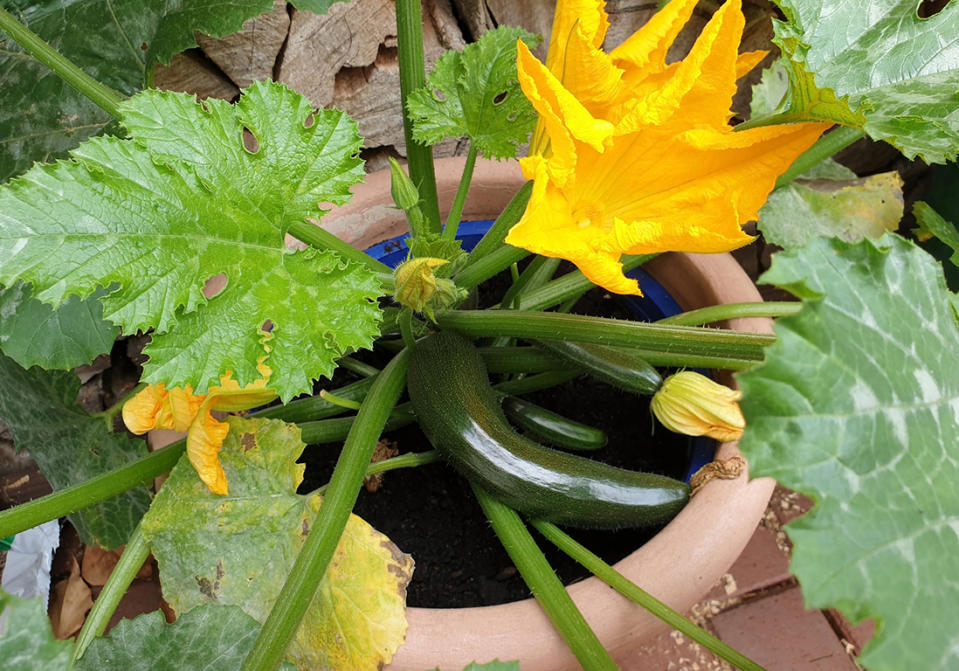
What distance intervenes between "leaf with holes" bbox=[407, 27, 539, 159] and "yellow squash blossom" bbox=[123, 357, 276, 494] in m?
0.38

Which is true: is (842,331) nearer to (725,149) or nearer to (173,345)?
(725,149)

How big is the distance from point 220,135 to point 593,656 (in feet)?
2.19

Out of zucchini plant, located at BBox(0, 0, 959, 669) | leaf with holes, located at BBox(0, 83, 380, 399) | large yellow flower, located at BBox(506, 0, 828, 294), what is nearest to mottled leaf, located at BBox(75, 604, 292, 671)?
zucchini plant, located at BBox(0, 0, 959, 669)

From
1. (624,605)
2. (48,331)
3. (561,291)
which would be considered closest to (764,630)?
(624,605)

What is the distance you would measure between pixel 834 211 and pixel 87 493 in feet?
3.88

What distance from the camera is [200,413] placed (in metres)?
0.88

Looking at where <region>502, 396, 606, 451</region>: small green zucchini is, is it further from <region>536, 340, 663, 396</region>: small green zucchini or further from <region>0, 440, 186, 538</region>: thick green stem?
<region>0, 440, 186, 538</region>: thick green stem

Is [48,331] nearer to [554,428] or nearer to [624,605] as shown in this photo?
[554,428]

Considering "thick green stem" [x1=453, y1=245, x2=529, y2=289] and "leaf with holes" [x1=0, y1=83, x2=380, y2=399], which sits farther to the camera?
"thick green stem" [x1=453, y1=245, x2=529, y2=289]

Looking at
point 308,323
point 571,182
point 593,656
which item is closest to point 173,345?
point 308,323

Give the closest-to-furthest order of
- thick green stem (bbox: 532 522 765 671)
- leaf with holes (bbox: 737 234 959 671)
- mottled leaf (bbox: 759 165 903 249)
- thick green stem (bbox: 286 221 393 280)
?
leaf with holes (bbox: 737 234 959 671) < thick green stem (bbox: 532 522 765 671) < thick green stem (bbox: 286 221 393 280) < mottled leaf (bbox: 759 165 903 249)

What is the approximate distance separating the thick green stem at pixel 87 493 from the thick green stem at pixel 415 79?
0.44m

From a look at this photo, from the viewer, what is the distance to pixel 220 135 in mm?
806

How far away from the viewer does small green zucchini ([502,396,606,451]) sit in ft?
3.52
